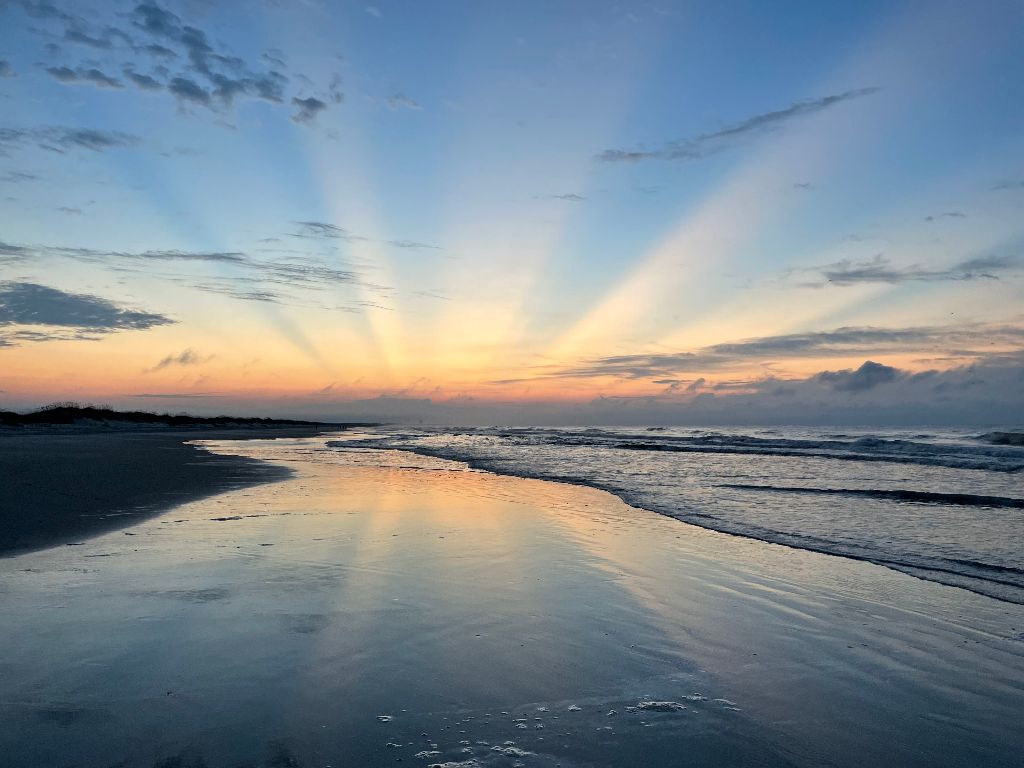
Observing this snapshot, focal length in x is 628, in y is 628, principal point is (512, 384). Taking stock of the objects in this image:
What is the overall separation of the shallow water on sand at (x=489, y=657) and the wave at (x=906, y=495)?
8.57m

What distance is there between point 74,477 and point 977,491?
24.6m

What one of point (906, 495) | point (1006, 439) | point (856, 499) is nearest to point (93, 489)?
point (856, 499)

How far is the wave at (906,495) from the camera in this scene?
15.1m

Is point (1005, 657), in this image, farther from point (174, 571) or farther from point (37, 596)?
point (37, 596)

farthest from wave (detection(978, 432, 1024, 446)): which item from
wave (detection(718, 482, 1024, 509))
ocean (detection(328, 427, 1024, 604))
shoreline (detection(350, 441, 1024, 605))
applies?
shoreline (detection(350, 441, 1024, 605))

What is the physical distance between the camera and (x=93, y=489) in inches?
590

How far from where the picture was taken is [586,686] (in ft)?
15.2

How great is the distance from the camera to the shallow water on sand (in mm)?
3768

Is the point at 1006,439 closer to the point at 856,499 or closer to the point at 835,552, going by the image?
the point at 856,499

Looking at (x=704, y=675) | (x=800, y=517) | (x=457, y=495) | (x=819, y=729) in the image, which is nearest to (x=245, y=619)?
(x=704, y=675)

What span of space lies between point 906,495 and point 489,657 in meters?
15.6

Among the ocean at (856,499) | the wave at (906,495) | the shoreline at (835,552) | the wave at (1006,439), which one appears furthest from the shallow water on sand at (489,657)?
the wave at (1006,439)

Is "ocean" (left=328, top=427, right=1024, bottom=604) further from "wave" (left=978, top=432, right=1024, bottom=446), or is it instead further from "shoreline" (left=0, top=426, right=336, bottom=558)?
"wave" (left=978, top=432, right=1024, bottom=446)

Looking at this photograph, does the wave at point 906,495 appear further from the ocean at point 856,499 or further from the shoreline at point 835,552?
the shoreline at point 835,552
